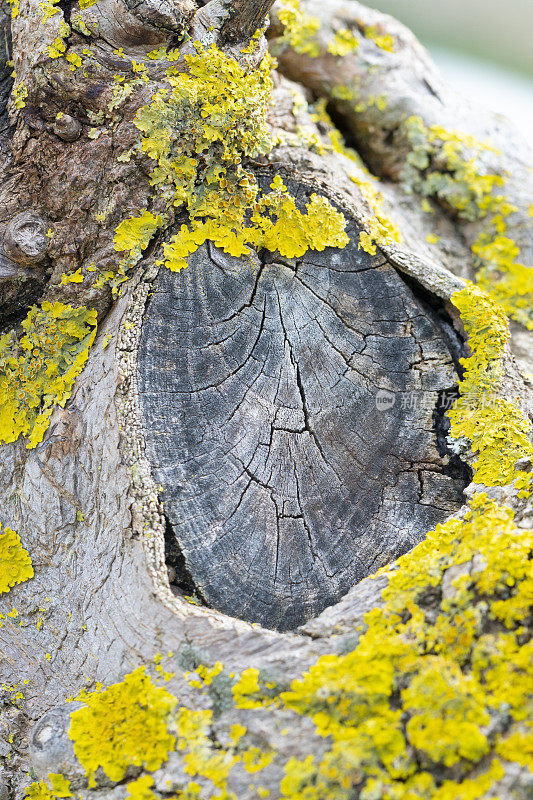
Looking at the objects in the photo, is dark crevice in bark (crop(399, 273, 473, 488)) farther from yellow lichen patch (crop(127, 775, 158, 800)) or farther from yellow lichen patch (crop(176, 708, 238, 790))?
yellow lichen patch (crop(127, 775, 158, 800))

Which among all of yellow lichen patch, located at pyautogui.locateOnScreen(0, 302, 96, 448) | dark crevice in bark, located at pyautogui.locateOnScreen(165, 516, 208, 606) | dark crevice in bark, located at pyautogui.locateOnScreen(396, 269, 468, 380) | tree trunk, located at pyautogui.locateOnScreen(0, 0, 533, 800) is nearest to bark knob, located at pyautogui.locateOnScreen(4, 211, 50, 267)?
tree trunk, located at pyautogui.locateOnScreen(0, 0, 533, 800)

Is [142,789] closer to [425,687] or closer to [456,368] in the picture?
[425,687]

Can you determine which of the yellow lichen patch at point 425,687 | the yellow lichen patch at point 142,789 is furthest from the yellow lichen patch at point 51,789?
the yellow lichen patch at point 425,687

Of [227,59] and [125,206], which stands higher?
[227,59]

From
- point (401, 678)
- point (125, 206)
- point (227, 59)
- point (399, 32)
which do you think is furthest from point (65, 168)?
point (399, 32)

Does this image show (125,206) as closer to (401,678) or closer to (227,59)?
(227,59)

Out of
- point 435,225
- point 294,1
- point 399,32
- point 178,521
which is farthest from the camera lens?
point 399,32

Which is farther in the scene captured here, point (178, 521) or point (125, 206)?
point (125, 206)

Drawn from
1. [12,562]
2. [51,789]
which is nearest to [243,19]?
[12,562]
